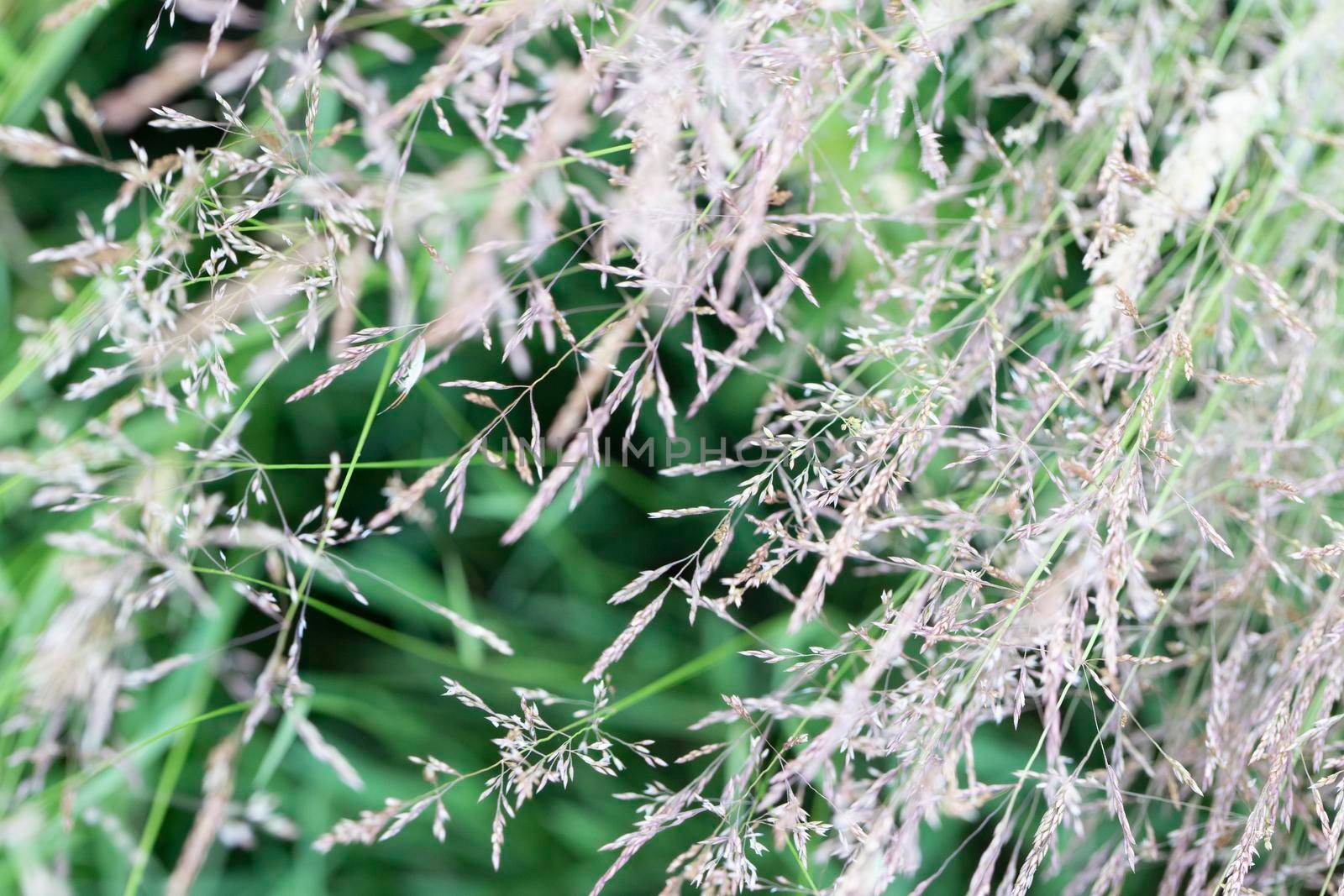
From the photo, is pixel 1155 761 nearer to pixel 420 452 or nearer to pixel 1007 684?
pixel 1007 684

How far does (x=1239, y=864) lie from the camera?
0.55 meters

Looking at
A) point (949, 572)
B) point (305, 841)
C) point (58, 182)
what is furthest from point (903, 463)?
point (58, 182)

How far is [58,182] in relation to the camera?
3.46 feet

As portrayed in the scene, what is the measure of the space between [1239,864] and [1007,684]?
0.54ft

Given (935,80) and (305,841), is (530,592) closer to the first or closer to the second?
(305,841)

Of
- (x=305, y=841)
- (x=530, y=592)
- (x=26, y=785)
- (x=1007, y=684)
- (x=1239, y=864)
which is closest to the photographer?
(x=1239, y=864)

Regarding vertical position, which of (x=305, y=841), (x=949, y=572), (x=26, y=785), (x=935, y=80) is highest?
(x=935, y=80)

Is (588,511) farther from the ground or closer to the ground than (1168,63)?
closer to the ground

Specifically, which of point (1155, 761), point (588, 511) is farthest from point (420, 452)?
point (1155, 761)

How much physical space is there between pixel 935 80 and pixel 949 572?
2.00ft

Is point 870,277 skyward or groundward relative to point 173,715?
skyward

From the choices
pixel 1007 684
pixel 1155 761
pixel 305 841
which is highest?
pixel 1007 684

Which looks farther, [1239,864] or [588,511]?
[588,511]

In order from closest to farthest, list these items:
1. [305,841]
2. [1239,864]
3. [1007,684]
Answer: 1. [1239,864]
2. [1007,684]
3. [305,841]
